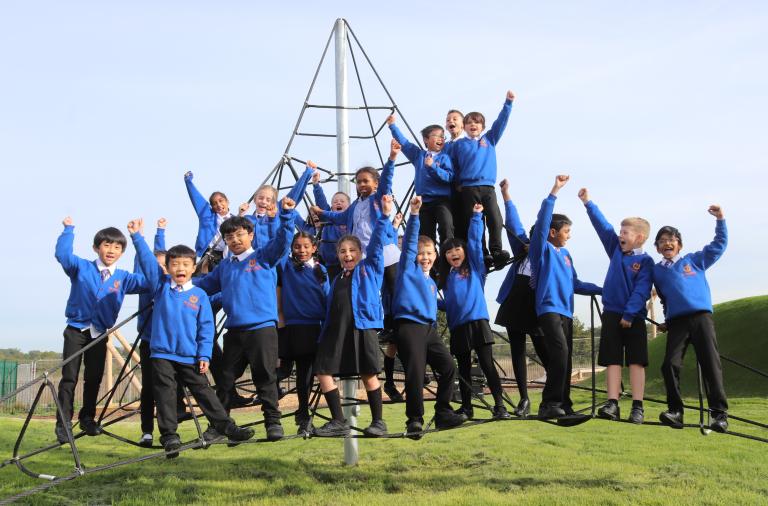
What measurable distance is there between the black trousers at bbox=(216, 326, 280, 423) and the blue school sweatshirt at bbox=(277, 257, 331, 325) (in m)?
0.52

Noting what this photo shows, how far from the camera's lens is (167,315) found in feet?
20.1

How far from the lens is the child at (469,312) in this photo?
7.00 meters

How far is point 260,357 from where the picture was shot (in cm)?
627

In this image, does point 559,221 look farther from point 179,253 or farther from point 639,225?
point 179,253

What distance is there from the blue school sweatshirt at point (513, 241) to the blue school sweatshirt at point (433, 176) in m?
0.67

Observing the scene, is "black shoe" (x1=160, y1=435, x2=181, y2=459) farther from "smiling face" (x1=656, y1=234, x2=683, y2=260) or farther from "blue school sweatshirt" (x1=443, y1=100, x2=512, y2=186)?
"smiling face" (x1=656, y1=234, x2=683, y2=260)

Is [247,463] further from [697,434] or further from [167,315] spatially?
[697,434]

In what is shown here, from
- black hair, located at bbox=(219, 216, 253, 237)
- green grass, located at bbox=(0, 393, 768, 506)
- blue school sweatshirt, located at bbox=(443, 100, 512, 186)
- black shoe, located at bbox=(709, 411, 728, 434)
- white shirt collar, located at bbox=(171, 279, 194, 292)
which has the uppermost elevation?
blue school sweatshirt, located at bbox=(443, 100, 512, 186)

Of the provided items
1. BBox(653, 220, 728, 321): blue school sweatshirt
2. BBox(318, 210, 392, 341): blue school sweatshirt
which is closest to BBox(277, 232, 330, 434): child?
BBox(318, 210, 392, 341): blue school sweatshirt

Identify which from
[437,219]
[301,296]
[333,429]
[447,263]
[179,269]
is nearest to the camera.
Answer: [179,269]

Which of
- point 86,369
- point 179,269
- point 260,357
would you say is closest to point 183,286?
point 179,269

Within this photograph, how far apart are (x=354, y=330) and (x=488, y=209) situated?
2293mm

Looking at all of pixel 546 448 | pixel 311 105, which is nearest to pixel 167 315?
pixel 311 105

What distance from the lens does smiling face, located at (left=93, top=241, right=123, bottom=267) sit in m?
6.96
